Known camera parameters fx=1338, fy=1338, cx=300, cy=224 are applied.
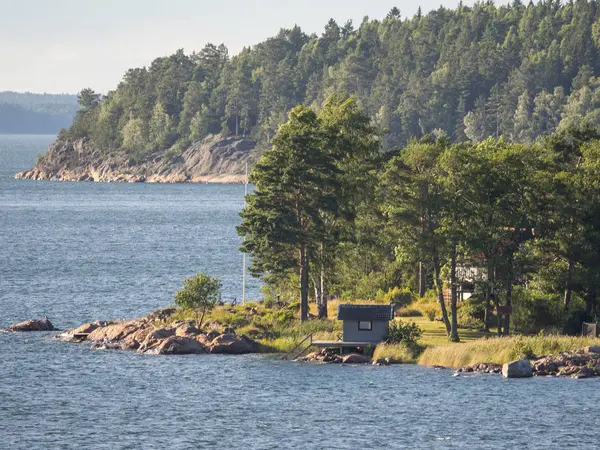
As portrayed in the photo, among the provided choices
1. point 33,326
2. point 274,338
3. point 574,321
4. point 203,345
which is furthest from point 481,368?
point 33,326

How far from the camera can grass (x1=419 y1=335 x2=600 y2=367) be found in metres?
74.9

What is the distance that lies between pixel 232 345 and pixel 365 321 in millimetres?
8574

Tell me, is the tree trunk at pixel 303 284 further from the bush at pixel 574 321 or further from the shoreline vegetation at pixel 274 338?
the bush at pixel 574 321

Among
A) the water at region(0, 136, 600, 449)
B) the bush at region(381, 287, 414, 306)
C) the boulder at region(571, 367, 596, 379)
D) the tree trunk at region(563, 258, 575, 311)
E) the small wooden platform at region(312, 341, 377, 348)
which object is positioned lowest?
the water at region(0, 136, 600, 449)

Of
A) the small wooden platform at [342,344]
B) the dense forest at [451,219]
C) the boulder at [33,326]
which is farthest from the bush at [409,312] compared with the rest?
the boulder at [33,326]

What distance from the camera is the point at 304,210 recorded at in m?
88.4

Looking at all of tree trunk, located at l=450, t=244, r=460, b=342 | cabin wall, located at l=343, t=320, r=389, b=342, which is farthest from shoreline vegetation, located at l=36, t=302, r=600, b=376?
cabin wall, located at l=343, t=320, r=389, b=342

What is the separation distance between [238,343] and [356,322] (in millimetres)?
7779

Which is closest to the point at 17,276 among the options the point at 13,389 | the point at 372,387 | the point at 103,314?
the point at 103,314

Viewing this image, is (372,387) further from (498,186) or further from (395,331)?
(498,186)

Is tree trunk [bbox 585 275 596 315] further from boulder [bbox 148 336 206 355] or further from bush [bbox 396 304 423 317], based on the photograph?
boulder [bbox 148 336 206 355]

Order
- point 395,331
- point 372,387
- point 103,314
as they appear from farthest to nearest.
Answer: point 103,314, point 395,331, point 372,387

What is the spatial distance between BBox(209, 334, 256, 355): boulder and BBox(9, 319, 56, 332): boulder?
1642 centimetres

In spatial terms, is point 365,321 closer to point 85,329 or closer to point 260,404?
point 260,404
